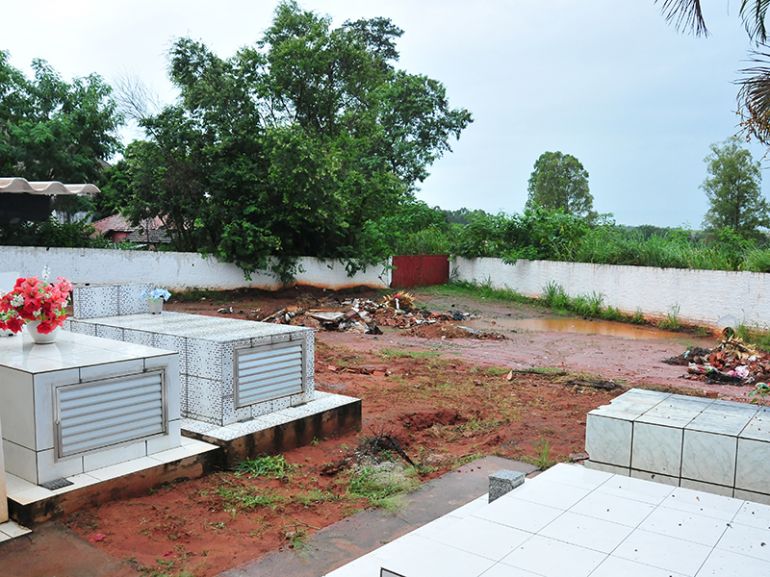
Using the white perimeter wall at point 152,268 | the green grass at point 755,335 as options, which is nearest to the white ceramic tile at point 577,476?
the green grass at point 755,335

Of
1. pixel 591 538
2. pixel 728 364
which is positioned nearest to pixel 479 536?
pixel 591 538

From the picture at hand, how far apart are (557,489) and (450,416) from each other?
156 inches

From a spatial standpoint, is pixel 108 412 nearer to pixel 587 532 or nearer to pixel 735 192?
pixel 587 532

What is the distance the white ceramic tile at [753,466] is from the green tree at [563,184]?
29.2 metres

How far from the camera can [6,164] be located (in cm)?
1628

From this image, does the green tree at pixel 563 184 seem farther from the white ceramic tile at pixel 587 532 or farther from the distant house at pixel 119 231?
the white ceramic tile at pixel 587 532

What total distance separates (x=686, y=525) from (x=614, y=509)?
245 mm

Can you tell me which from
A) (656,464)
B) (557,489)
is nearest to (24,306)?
(557,489)

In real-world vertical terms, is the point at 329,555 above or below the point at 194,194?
below

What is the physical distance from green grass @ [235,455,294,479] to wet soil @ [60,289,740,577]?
2.6 inches

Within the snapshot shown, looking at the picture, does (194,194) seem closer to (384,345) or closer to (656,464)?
(384,345)

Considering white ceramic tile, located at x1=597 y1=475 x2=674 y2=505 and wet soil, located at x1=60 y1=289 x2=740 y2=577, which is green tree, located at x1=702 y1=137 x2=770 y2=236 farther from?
white ceramic tile, located at x1=597 y1=475 x2=674 y2=505

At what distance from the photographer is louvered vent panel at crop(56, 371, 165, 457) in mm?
3998

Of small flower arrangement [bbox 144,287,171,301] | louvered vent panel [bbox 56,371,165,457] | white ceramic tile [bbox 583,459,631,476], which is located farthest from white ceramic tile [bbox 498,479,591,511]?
small flower arrangement [bbox 144,287,171,301]
